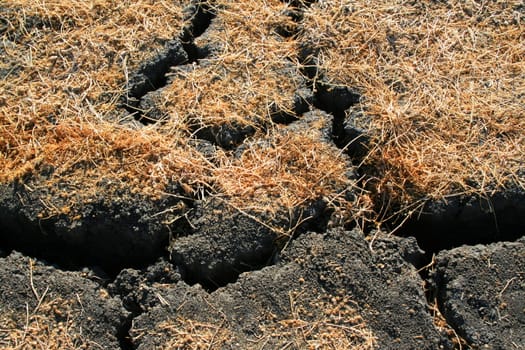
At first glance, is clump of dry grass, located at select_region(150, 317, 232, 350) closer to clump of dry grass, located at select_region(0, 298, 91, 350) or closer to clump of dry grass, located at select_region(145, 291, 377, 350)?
clump of dry grass, located at select_region(145, 291, 377, 350)

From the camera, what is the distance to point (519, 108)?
9.37 ft

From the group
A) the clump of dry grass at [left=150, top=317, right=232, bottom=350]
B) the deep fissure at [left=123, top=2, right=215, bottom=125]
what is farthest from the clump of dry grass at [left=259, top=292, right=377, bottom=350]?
the deep fissure at [left=123, top=2, right=215, bottom=125]

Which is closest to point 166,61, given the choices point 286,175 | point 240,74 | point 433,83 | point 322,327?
point 240,74

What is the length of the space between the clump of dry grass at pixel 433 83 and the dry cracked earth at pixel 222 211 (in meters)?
0.03

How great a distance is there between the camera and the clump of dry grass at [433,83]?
8.84 feet

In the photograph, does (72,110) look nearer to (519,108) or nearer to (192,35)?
(192,35)

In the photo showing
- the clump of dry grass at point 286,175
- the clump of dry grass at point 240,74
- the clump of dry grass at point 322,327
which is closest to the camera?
the clump of dry grass at point 322,327

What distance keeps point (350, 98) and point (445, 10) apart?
0.70m

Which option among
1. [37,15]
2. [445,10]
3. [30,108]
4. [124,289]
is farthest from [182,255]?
[445,10]

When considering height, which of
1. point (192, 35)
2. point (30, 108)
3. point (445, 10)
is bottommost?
point (30, 108)

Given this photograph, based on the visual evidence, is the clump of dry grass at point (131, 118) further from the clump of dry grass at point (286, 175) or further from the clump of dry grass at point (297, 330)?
the clump of dry grass at point (297, 330)

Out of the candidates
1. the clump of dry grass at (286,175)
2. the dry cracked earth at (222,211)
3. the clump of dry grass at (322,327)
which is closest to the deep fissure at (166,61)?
the dry cracked earth at (222,211)

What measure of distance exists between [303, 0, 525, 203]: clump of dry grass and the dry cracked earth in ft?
0.08

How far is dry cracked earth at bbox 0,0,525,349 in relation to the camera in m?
2.44
